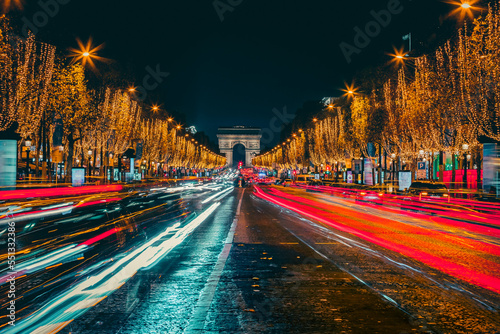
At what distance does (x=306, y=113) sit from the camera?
118125mm

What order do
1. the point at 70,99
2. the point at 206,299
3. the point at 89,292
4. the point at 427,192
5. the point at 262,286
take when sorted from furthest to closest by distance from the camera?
1. the point at 70,99
2. the point at 427,192
3. the point at 262,286
4. the point at 89,292
5. the point at 206,299

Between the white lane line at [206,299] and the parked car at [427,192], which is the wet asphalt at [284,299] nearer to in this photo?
the white lane line at [206,299]

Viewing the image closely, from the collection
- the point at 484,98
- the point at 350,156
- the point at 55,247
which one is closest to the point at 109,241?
the point at 55,247

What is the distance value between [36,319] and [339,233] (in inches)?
405

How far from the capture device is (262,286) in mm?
7105

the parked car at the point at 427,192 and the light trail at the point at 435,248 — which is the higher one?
the parked car at the point at 427,192

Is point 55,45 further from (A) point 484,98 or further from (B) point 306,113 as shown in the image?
(B) point 306,113

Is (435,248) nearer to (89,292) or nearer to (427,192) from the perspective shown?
(89,292)

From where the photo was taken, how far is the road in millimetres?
5301

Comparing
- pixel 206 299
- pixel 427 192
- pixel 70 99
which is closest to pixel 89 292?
pixel 206 299

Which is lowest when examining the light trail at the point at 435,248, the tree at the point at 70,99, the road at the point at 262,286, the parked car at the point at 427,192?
the light trail at the point at 435,248

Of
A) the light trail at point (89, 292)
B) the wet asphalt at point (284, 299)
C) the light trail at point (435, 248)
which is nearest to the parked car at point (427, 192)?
the light trail at point (435, 248)

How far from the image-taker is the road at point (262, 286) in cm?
530

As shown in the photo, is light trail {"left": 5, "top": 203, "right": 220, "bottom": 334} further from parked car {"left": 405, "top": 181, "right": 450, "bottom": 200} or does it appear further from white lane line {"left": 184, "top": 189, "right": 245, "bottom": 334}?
parked car {"left": 405, "top": 181, "right": 450, "bottom": 200}
